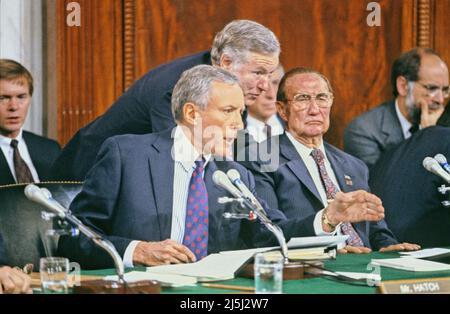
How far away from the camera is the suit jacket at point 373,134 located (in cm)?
568

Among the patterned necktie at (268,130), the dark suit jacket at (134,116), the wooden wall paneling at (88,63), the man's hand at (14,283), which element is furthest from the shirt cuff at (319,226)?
the wooden wall paneling at (88,63)

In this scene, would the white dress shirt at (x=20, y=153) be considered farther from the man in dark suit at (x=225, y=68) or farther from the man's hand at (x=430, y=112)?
the man's hand at (x=430, y=112)

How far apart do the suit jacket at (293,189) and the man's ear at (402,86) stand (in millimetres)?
1430

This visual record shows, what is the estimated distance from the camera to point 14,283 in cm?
288

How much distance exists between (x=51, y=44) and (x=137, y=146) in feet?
6.21

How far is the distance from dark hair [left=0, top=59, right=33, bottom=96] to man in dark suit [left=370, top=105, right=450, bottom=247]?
6.11ft

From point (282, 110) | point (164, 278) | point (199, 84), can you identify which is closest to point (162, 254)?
point (164, 278)

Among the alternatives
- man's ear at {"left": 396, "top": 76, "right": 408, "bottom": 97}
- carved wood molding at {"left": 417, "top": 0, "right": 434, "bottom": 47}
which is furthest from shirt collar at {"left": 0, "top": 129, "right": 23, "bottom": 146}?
carved wood molding at {"left": 417, "top": 0, "right": 434, "bottom": 47}

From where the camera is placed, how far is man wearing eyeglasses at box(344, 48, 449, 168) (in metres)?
5.74

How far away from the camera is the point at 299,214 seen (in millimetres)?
4453

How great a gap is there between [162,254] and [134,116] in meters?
1.27
